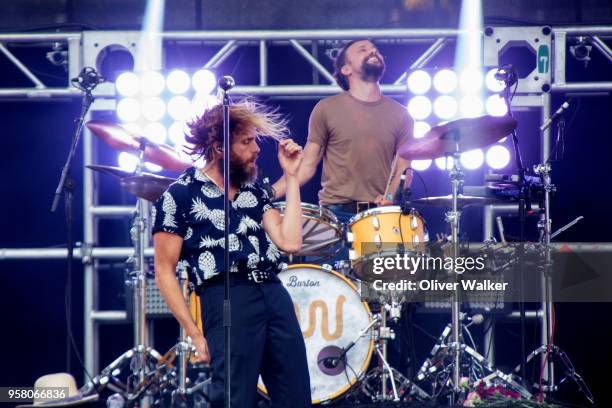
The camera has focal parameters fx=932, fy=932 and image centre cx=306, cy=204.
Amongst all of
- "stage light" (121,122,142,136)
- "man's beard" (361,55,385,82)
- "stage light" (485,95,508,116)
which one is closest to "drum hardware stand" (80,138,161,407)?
"stage light" (121,122,142,136)

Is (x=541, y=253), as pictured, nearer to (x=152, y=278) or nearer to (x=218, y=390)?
(x=152, y=278)

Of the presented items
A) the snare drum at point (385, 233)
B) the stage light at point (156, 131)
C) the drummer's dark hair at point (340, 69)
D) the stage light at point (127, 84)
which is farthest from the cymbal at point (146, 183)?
the drummer's dark hair at point (340, 69)

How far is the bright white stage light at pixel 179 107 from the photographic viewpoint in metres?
7.69

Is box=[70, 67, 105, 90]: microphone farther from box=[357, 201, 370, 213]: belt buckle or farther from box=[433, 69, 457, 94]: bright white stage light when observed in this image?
box=[433, 69, 457, 94]: bright white stage light

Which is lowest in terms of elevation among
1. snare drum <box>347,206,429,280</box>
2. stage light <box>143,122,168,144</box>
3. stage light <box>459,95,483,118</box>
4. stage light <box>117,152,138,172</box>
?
snare drum <box>347,206,429,280</box>

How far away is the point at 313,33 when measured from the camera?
763 cm

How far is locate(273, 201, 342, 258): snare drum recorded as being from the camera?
6469 millimetres

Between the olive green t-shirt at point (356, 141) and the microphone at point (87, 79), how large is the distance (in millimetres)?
1723

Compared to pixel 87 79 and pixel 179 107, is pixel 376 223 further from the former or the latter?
pixel 87 79

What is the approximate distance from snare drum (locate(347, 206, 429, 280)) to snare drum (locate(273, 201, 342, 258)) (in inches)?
6.5

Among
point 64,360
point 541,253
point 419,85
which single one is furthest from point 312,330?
point 64,360

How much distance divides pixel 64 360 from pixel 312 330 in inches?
111

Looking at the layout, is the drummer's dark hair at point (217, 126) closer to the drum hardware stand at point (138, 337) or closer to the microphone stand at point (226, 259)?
the microphone stand at point (226, 259)

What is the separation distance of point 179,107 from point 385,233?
2.26m
